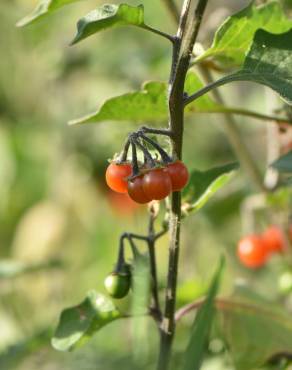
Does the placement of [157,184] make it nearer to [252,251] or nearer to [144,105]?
[144,105]

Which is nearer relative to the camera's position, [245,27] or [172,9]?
[245,27]

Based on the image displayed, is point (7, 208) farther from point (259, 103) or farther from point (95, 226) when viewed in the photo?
point (259, 103)

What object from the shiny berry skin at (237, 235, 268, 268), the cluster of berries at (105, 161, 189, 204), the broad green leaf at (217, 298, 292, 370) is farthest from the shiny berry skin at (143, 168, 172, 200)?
the shiny berry skin at (237, 235, 268, 268)

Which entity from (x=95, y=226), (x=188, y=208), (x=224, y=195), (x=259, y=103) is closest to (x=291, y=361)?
(x=188, y=208)

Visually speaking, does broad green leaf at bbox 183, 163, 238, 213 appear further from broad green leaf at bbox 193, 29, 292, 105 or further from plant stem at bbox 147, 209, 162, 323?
broad green leaf at bbox 193, 29, 292, 105

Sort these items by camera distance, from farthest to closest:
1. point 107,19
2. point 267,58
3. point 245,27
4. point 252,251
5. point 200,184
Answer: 1. point 252,251
2. point 200,184
3. point 245,27
4. point 267,58
5. point 107,19

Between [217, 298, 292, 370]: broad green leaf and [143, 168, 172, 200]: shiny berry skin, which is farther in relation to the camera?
[217, 298, 292, 370]: broad green leaf

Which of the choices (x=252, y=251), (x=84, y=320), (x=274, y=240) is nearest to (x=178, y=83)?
(x=84, y=320)
